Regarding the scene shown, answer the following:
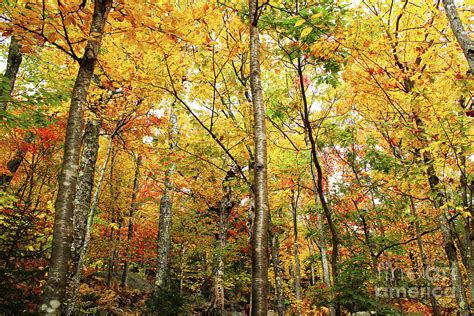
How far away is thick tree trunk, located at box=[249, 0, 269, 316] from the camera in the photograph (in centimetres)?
227

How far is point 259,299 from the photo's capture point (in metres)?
2.23

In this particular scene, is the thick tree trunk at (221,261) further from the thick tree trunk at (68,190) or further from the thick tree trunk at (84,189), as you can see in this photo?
the thick tree trunk at (68,190)

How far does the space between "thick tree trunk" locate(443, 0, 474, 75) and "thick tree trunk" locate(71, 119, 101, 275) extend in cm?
768

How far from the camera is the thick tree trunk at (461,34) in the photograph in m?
3.02

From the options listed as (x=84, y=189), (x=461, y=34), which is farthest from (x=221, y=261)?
(x=461, y=34)

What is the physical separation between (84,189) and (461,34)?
8182 millimetres

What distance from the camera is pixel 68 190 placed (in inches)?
86.4

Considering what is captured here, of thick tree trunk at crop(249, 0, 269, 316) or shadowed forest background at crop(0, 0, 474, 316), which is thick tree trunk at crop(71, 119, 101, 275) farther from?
thick tree trunk at crop(249, 0, 269, 316)

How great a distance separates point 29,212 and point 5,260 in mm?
1222

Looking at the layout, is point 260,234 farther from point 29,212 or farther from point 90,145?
point 90,145

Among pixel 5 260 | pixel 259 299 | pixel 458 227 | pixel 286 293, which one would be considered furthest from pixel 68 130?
pixel 286 293

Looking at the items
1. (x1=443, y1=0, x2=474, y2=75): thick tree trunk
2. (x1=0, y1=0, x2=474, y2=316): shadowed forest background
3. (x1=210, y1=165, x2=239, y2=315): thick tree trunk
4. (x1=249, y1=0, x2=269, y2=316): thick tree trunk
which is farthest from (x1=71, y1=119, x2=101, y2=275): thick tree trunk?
(x1=443, y1=0, x2=474, y2=75): thick tree trunk

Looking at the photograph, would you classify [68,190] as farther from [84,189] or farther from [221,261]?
→ [221,261]

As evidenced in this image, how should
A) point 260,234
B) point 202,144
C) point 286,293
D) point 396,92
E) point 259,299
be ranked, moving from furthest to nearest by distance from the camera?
point 286,293 → point 202,144 → point 396,92 → point 260,234 → point 259,299
